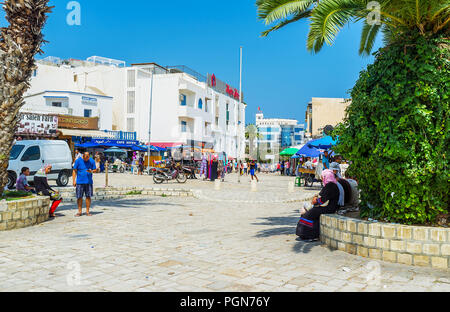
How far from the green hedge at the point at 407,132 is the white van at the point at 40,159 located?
14.6 metres

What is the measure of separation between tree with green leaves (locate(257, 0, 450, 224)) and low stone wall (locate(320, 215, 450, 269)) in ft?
1.13

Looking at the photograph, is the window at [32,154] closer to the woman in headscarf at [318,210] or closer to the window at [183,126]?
the woman in headscarf at [318,210]

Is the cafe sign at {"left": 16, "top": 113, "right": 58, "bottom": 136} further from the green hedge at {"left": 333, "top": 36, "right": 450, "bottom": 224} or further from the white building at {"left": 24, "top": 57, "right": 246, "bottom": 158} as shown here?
the green hedge at {"left": 333, "top": 36, "right": 450, "bottom": 224}

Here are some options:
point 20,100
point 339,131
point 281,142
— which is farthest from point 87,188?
point 281,142

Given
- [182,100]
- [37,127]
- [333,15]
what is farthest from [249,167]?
[333,15]

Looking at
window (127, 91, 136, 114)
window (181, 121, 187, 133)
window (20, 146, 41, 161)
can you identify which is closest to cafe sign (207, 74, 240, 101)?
window (181, 121, 187, 133)

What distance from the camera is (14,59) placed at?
7562mm

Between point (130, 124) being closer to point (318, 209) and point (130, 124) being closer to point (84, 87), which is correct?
point (84, 87)

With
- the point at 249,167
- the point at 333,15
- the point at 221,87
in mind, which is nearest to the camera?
the point at 333,15

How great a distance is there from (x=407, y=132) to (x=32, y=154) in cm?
1572

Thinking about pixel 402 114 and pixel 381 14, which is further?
pixel 381 14

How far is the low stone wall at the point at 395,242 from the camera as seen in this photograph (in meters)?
4.75

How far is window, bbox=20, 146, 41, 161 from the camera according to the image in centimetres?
1619
